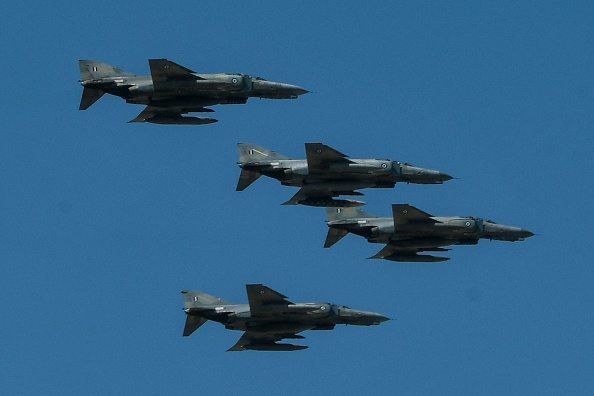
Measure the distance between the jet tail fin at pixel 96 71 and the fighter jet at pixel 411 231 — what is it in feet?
59.3

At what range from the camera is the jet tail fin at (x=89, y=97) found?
120062 mm

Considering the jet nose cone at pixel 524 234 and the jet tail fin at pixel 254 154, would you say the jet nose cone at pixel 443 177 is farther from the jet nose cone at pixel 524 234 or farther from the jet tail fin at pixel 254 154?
the jet tail fin at pixel 254 154

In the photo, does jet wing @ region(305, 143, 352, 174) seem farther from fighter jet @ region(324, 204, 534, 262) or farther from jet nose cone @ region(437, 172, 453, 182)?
jet nose cone @ region(437, 172, 453, 182)

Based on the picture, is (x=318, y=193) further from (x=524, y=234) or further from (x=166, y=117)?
(x=524, y=234)

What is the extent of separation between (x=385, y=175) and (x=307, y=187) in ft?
17.6

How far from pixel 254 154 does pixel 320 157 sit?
253 inches

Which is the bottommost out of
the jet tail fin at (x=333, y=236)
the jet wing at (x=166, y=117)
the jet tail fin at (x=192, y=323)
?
the jet tail fin at (x=192, y=323)

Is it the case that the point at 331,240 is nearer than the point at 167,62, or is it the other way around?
the point at 167,62

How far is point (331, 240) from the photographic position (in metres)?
126

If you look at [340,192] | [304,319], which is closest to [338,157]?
[340,192]

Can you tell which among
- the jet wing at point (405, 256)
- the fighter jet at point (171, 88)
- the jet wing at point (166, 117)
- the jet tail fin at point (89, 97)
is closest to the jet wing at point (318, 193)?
the jet wing at point (405, 256)

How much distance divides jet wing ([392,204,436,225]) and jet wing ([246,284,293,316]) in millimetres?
9339

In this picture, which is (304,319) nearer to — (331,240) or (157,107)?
(331,240)

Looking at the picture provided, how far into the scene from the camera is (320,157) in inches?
4756
